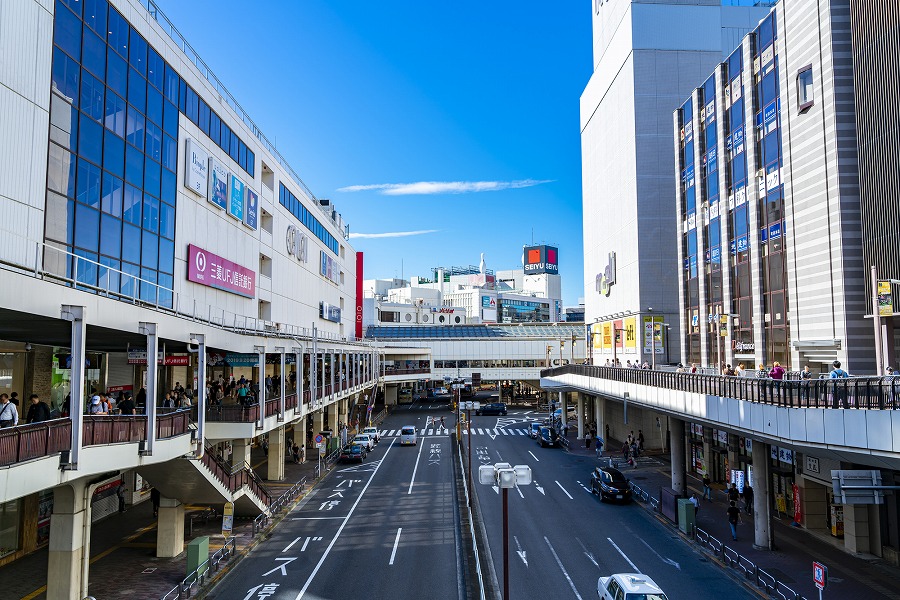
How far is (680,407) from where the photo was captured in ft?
95.4

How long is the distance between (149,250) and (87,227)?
15.1 ft

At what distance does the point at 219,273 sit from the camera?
119 feet

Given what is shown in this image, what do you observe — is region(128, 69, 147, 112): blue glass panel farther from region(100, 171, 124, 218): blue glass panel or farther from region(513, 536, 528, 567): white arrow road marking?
region(513, 536, 528, 567): white arrow road marking

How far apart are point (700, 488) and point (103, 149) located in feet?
115

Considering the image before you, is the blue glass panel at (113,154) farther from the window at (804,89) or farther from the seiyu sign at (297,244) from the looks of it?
the window at (804,89)

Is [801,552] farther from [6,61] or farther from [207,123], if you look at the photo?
[207,123]

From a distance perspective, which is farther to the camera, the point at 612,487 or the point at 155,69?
the point at 612,487

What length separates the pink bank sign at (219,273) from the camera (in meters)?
33.1

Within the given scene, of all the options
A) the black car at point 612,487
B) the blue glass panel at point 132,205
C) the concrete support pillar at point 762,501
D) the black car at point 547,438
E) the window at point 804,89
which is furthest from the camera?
the black car at point 547,438

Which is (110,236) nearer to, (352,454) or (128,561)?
(128,561)

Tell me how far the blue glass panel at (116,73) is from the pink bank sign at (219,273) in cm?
860

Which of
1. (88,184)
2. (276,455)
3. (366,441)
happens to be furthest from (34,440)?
(366,441)

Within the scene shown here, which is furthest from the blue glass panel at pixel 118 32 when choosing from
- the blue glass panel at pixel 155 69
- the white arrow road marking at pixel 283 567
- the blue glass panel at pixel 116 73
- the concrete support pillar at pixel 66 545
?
the white arrow road marking at pixel 283 567

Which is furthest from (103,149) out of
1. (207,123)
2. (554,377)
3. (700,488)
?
(554,377)
